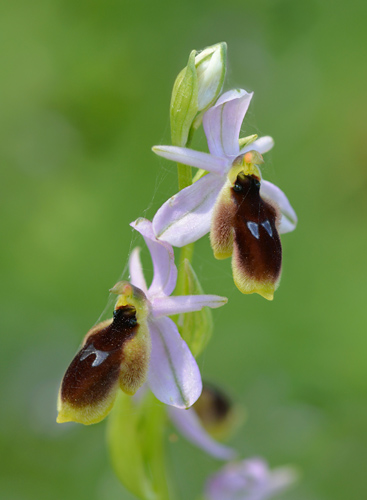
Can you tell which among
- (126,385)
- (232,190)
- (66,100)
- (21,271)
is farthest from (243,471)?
(66,100)

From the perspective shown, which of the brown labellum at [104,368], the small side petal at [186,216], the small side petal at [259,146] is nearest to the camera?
the brown labellum at [104,368]

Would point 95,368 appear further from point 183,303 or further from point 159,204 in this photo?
point 159,204

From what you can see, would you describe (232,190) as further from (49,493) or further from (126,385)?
(49,493)

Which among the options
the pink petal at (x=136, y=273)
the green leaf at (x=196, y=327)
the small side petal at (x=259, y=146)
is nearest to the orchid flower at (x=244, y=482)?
the green leaf at (x=196, y=327)

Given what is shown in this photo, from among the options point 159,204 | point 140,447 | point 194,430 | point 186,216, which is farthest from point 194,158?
point 159,204

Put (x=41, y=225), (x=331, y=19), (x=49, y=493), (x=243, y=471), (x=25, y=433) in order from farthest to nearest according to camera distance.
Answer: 1. (x=331, y=19)
2. (x=41, y=225)
3. (x=25, y=433)
4. (x=49, y=493)
5. (x=243, y=471)

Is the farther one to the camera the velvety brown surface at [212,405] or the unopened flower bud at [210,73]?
the velvety brown surface at [212,405]

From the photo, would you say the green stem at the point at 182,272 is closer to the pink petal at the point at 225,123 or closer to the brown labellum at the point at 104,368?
the brown labellum at the point at 104,368
